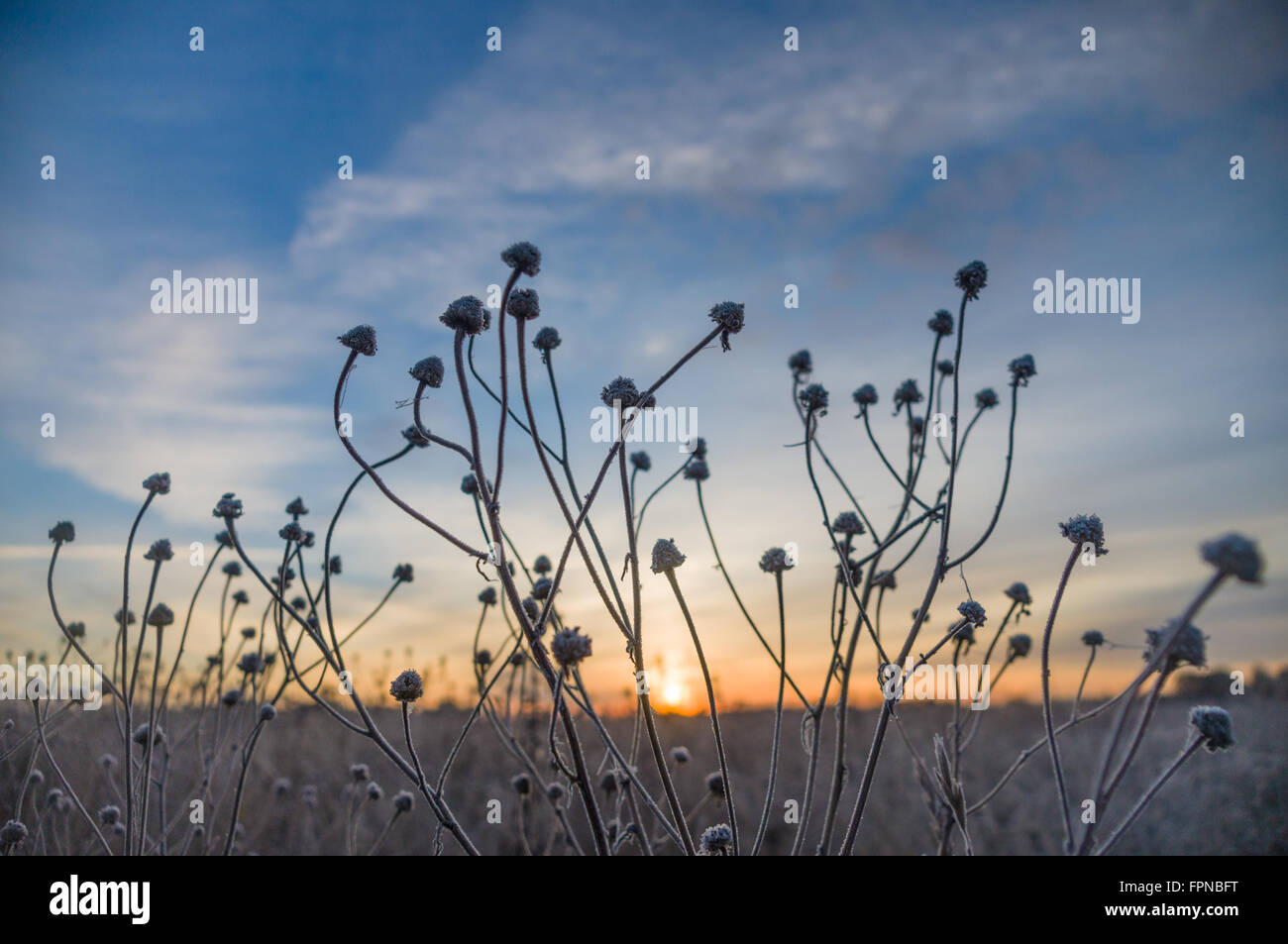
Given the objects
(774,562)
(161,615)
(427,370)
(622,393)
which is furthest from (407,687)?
(161,615)

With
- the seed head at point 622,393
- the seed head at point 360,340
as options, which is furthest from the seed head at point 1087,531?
the seed head at point 360,340

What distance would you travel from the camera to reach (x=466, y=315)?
1.71 m

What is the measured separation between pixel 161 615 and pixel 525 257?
2408mm

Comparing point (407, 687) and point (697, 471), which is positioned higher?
point (697, 471)

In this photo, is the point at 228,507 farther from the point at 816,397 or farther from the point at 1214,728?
the point at 1214,728

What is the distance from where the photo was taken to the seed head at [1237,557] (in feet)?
3.52

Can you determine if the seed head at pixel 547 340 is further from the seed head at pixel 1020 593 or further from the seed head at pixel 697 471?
the seed head at pixel 1020 593

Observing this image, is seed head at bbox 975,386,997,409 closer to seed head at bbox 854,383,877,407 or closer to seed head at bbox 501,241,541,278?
seed head at bbox 854,383,877,407

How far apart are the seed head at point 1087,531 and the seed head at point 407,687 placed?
1566 millimetres

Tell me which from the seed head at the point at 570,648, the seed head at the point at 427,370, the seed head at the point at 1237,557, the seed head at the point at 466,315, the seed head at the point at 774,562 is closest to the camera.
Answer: the seed head at the point at 1237,557

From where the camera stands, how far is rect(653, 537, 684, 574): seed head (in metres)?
1.89
